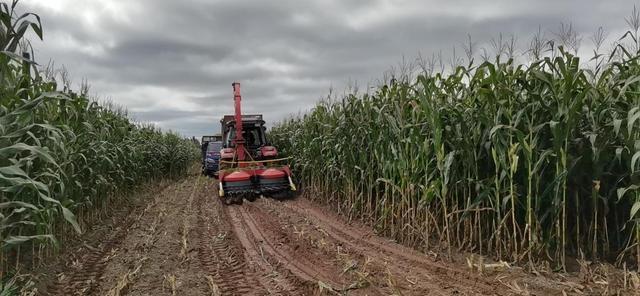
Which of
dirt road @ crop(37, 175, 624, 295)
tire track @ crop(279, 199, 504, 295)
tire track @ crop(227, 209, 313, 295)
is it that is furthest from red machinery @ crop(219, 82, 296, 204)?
tire track @ crop(227, 209, 313, 295)

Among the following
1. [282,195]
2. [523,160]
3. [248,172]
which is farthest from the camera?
[282,195]

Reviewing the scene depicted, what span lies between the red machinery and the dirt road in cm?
197

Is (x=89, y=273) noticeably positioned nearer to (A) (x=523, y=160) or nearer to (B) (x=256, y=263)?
(B) (x=256, y=263)

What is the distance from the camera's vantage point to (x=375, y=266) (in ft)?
16.0

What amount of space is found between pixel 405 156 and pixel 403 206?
736 millimetres

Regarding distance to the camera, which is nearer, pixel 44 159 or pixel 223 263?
pixel 44 159

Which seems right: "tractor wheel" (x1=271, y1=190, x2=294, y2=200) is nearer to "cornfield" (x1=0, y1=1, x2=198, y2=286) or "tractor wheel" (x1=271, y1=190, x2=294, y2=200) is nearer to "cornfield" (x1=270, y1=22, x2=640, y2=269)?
"cornfield" (x1=0, y1=1, x2=198, y2=286)

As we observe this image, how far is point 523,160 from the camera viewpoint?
499 centimetres

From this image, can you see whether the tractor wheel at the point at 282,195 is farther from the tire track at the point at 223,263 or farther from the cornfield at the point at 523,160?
the cornfield at the point at 523,160

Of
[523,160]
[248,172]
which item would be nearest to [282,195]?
[248,172]

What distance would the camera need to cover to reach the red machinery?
34.7 feet

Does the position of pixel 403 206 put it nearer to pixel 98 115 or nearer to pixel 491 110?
pixel 491 110

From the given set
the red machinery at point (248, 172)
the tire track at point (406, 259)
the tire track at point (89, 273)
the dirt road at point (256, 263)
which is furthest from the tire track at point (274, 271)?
the red machinery at point (248, 172)

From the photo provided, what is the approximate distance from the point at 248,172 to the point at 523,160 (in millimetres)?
7075
